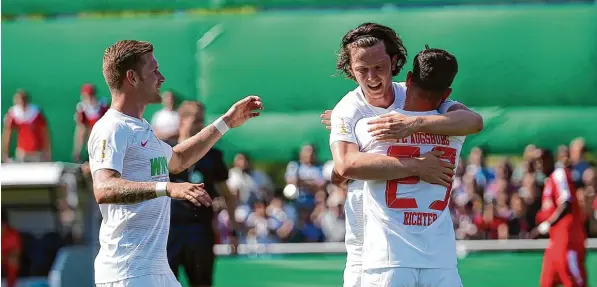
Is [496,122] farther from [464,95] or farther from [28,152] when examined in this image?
[28,152]

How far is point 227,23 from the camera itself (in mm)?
11648

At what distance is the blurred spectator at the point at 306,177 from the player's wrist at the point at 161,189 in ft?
22.5

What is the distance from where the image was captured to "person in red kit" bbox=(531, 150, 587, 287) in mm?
9297

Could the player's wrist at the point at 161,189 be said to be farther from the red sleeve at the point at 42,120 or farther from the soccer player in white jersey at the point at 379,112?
the red sleeve at the point at 42,120

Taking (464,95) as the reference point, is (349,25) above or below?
above

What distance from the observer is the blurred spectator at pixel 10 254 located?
34.3 feet

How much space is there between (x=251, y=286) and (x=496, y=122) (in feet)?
9.86

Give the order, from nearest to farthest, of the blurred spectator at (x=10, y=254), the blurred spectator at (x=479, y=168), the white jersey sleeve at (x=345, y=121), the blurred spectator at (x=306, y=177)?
the white jersey sleeve at (x=345, y=121) → the blurred spectator at (x=10, y=254) → the blurred spectator at (x=479, y=168) → the blurred spectator at (x=306, y=177)

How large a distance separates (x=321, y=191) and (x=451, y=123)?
691 cm

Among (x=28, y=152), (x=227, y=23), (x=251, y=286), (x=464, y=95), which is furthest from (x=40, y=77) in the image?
(x=464, y=95)

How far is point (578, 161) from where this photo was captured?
10781mm

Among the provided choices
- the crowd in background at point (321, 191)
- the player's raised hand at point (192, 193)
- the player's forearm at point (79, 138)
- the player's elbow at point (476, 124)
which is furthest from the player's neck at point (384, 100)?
the player's forearm at point (79, 138)

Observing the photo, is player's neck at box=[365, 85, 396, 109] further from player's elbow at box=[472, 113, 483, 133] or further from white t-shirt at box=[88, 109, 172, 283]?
white t-shirt at box=[88, 109, 172, 283]

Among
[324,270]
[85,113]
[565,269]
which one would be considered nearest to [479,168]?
[324,270]
